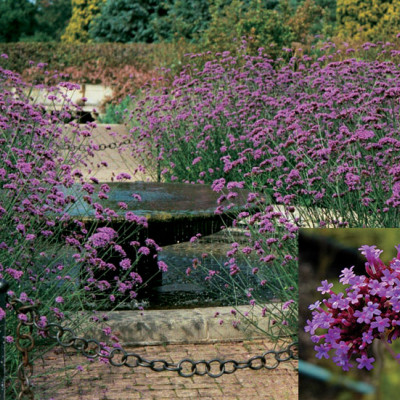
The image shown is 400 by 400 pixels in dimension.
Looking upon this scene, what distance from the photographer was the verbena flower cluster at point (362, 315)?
254 cm

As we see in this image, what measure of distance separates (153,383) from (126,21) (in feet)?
95.3

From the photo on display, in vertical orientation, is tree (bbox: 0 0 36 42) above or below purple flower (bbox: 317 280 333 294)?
above

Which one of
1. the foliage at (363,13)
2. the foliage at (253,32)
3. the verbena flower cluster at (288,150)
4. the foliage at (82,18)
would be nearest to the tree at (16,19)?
the foliage at (82,18)

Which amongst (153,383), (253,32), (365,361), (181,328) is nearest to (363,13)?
(253,32)

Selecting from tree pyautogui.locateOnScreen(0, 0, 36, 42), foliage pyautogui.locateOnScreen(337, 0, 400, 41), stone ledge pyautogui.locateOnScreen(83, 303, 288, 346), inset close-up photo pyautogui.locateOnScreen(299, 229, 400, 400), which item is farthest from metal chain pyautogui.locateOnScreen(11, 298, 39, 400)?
tree pyautogui.locateOnScreen(0, 0, 36, 42)

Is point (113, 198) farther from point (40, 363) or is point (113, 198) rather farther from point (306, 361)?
point (306, 361)

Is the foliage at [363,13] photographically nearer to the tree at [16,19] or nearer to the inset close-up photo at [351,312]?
the tree at [16,19]

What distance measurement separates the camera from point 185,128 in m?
10.8

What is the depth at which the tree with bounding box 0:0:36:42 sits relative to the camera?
1772 inches

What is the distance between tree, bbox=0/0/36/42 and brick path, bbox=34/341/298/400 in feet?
141

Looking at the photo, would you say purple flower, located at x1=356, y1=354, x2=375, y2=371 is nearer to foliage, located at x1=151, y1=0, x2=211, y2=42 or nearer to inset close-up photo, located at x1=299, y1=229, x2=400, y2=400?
inset close-up photo, located at x1=299, y1=229, x2=400, y2=400

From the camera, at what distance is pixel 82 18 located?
35781 mm

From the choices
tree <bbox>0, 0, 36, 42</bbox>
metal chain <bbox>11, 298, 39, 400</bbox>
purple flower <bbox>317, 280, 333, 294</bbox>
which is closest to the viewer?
purple flower <bbox>317, 280, 333, 294</bbox>

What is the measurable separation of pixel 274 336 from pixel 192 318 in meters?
0.58
